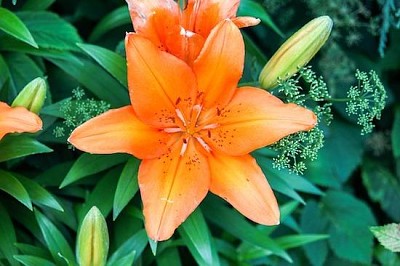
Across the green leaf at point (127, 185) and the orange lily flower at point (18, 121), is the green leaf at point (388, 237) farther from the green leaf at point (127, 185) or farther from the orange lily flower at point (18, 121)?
the orange lily flower at point (18, 121)

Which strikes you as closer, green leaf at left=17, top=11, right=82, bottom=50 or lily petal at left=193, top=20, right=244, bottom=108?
lily petal at left=193, top=20, right=244, bottom=108

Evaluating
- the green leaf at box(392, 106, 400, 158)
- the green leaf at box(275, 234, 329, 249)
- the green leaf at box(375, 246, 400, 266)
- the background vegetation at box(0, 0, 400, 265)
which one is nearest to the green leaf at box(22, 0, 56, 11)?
the background vegetation at box(0, 0, 400, 265)

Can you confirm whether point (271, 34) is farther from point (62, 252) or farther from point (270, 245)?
point (62, 252)

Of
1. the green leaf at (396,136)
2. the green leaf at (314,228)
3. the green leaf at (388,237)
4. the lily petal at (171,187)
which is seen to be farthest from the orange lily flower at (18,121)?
the green leaf at (396,136)

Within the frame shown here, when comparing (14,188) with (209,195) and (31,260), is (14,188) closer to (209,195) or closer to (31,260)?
(31,260)

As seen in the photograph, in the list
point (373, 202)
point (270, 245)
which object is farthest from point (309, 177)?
point (270, 245)

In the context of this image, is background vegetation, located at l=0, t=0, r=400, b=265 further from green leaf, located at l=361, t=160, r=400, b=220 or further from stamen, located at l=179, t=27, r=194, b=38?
stamen, located at l=179, t=27, r=194, b=38
